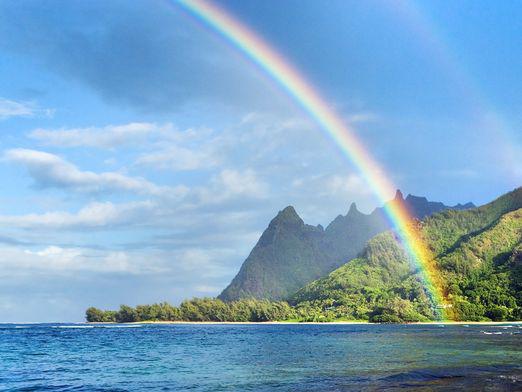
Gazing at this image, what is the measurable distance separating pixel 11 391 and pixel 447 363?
45.6m

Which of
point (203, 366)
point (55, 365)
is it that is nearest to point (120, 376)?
point (203, 366)

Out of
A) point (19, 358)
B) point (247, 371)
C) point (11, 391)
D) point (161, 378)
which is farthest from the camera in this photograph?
point (19, 358)

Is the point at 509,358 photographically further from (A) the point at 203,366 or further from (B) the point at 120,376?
(B) the point at 120,376

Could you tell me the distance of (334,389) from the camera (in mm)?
39281

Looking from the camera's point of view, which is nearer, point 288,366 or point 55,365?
point 288,366

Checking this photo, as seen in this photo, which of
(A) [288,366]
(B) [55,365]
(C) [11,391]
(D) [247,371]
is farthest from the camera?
(B) [55,365]

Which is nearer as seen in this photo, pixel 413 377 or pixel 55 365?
pixel 413 377

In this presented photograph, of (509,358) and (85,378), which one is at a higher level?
(85,378)

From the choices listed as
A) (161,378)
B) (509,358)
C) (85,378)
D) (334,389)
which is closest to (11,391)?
(85,378)

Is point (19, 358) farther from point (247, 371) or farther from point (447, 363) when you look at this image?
point (447, 363)

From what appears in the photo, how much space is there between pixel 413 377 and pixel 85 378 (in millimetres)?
33442

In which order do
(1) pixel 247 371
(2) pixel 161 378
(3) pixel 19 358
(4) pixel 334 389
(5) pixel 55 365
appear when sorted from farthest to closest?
1. (3) pixel 19 358
2. (5) pixel 55 365
3. (1) pixel 247 371
4. (2) pixel 161 378
5. (4) pixel 334 389

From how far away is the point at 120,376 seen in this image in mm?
53562

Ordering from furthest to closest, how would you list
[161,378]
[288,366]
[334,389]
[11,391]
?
[288,366] → [161,378] → [11,391] → [334,389]
